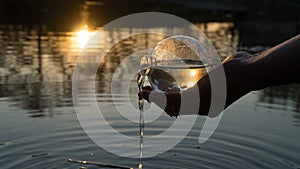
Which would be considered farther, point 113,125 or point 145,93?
point 113,125

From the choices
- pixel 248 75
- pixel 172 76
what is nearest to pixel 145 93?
pixel 172 76

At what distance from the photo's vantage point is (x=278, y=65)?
2.84m

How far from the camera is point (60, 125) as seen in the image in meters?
7.97

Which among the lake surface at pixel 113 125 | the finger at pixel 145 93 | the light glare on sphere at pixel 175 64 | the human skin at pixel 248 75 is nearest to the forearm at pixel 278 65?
the human skin at pixel 248 75

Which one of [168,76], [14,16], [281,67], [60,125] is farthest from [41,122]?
[14,16]

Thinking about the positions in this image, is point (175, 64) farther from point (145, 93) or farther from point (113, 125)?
point (113, 125)

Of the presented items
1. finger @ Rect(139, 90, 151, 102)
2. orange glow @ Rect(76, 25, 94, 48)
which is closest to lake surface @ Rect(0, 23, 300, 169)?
finger @ Rect(139, 90, 151, 102)

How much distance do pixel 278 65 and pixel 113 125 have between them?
543cm

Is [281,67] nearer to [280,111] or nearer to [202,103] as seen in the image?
[202,103]

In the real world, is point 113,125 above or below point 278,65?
below

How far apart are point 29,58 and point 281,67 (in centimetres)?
1272

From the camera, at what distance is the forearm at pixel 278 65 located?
276 centimetres

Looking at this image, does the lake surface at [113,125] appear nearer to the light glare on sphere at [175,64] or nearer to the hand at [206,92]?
the light glare on sphere at [175,64]

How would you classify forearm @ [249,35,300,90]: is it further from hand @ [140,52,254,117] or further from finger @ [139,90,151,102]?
finger @ [139,90,151,102]
